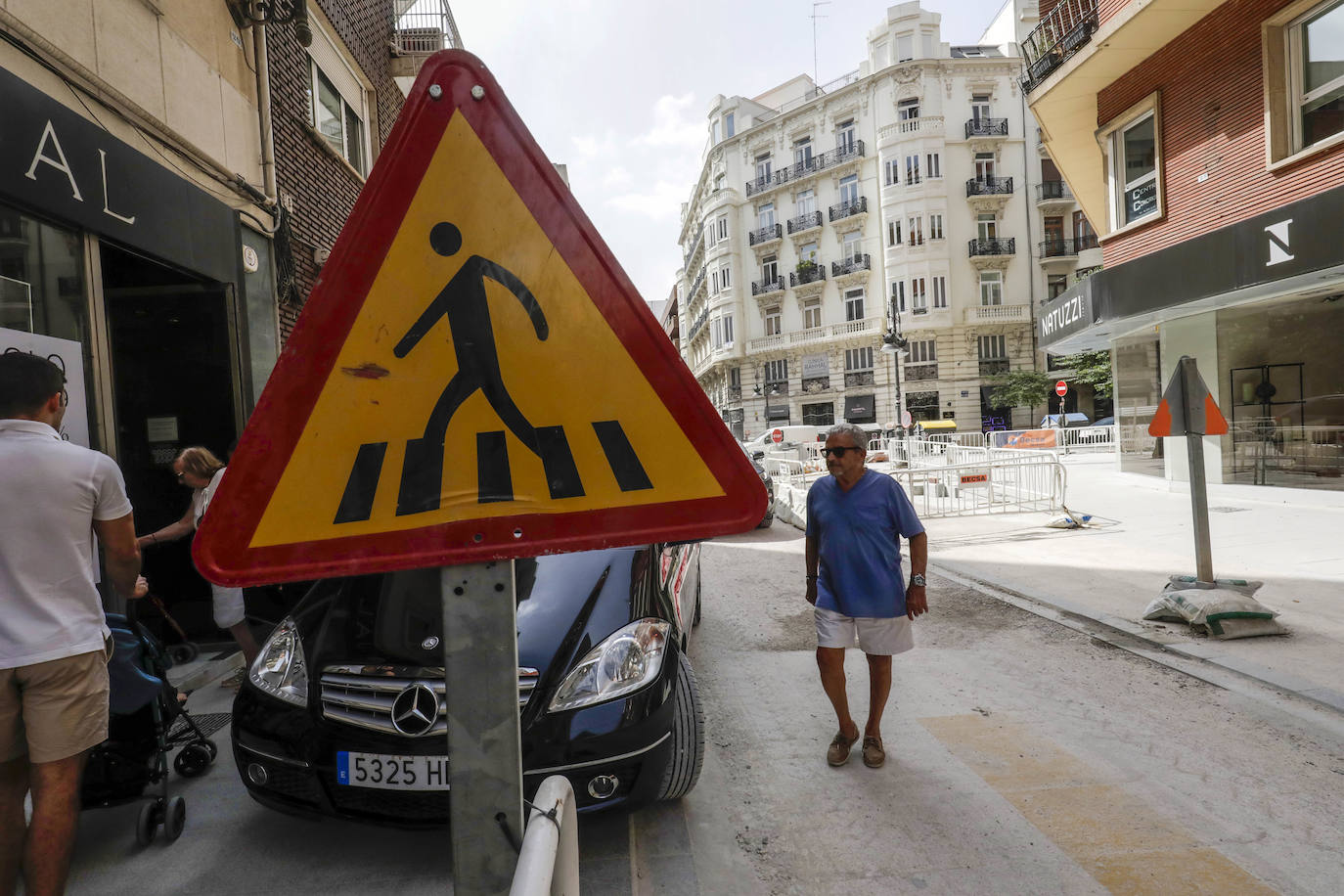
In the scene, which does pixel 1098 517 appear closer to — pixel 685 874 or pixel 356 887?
pixel 685 874

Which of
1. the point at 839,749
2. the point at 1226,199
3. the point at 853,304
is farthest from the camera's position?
the point at 853,304

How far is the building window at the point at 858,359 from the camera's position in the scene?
4653 centimetres

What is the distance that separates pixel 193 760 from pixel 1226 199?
1514cm

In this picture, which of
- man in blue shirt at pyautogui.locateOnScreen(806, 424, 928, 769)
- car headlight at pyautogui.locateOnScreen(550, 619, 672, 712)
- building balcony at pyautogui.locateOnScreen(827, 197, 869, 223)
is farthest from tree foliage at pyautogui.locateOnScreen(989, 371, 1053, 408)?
car headlight at pyautogui.locateOnScreen(550, 619, 672, 712)

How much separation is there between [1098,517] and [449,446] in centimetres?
1302

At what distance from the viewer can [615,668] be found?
3061 mm

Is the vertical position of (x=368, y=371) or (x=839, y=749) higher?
(x=368, y=371)

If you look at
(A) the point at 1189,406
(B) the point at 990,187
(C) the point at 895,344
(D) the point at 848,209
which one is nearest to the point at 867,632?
(A) the point at 1189,406

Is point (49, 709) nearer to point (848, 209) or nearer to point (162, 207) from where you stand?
point (162, 207)

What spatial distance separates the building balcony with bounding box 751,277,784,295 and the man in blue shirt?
4830 centimetres

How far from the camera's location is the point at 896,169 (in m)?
44.4

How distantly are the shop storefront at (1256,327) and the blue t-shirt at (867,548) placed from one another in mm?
9561

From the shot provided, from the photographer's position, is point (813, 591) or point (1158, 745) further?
point (813, 591)

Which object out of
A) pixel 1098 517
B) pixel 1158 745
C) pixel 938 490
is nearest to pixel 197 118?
pixel 1158 745
